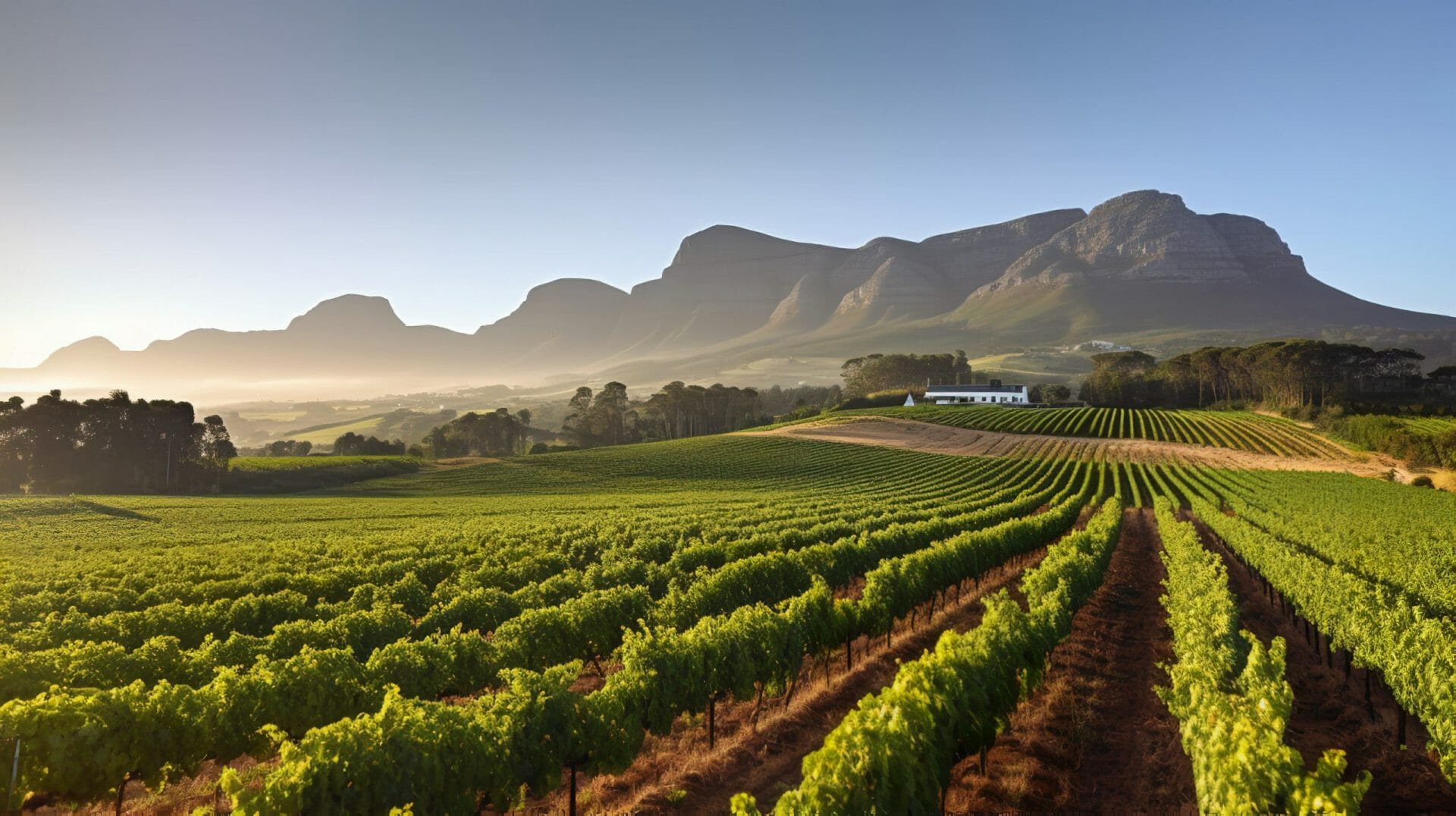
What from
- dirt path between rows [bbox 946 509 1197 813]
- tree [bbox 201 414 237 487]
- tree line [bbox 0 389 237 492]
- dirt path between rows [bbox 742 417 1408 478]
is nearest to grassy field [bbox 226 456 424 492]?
tree [bbox 201 414 237 487]

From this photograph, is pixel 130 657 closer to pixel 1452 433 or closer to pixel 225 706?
pixel 225 706

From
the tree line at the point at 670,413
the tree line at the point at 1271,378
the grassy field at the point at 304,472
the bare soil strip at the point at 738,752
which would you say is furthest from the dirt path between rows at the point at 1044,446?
the bare soil strip at the point at 738,752

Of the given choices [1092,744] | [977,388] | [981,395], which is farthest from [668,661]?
[977,388]

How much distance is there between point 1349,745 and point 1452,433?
8940cm

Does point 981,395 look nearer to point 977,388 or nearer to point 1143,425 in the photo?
point 977,388

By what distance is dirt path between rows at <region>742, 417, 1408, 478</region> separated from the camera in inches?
3241

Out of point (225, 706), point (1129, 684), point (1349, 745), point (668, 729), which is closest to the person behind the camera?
point (225, 706)

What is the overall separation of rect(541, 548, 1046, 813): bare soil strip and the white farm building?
15009 centimetres

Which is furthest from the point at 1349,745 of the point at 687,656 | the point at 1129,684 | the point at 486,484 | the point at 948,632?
the point at 486,484

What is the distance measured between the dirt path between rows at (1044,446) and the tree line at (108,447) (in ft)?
285

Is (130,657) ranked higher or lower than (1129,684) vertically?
higher

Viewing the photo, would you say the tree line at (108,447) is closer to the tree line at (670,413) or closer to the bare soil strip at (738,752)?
the tree line at (670,413)

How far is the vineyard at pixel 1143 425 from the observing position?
9625 centimetres

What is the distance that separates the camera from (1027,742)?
14.2m
